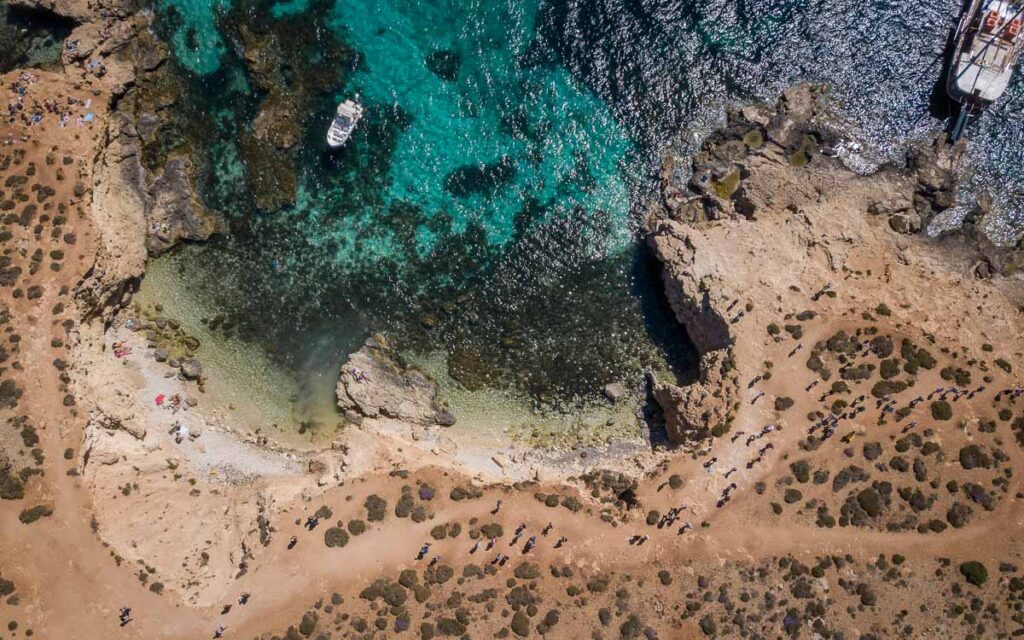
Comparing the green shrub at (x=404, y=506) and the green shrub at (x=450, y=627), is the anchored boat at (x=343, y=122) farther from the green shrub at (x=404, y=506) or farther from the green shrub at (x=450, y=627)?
the green shrub at (x=450, y=627)

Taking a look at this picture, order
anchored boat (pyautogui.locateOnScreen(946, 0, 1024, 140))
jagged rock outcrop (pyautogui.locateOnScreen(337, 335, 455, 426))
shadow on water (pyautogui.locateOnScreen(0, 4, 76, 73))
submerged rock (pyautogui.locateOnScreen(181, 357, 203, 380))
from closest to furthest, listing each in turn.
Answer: shadow on water (pyautogui.locateOnScreen(0, 4, 76, 73)), anchored boat (pyautogui.locateOnScreen(946, 0, 1024, 140)), submerged rock (pyautogui.locateOnScreen(181, 357, 203, 380)), jagged rock outcrop (pyautogui.locateOnScreen(337, 335, 455, 426))

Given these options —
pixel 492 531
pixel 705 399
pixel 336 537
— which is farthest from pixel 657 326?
pixel 336 537

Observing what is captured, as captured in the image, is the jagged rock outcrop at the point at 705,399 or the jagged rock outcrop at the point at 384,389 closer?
the jagged rock outcrop at the point at 705,399

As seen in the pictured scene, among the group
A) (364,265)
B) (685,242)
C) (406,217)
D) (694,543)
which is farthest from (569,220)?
(694,543)

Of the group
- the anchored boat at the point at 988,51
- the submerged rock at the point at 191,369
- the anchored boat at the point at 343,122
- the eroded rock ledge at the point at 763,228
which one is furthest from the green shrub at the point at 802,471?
the submerged rock at the point at 191,369

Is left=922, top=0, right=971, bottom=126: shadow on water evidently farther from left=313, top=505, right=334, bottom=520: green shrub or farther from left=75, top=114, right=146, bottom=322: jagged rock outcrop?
left=75, top=114, right=146, bottom=322: jagged rock outcrop

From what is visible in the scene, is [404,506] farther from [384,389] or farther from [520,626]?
[520,626]

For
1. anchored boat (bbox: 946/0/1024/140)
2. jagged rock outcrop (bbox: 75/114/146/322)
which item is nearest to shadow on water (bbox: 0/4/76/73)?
jagged rock outcrop (bbox: 75/114/146/322)
